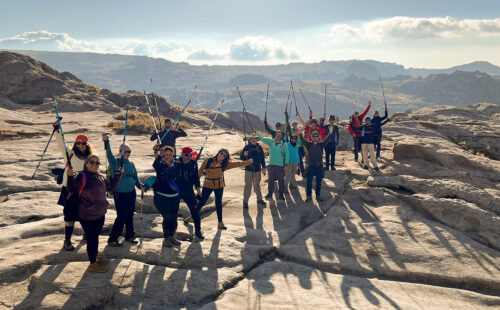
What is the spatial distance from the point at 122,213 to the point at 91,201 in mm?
1310

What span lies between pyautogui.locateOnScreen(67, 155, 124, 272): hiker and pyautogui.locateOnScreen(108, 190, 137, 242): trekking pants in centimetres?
96

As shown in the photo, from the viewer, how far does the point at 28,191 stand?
9922 millimetres

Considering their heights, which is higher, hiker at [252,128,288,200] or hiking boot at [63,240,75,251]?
hiker at [252,128,288,200]

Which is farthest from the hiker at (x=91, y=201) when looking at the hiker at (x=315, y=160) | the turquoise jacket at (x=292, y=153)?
the turquoise jacket at (x=292, y=153)

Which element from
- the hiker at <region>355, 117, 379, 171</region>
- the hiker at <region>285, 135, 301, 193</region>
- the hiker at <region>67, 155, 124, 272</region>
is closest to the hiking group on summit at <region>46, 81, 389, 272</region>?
the hiker at <region>67, 155, 124, 272</region>

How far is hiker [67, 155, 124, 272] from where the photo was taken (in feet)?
18.6

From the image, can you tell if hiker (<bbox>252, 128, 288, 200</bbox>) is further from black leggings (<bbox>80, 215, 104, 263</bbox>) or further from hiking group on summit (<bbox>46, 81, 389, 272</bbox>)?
black leggings (<bbox>80, 215, 104, 263</bbox>)

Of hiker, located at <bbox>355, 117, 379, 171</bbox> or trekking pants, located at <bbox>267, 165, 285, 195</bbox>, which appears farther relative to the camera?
hiker, located at <bbox>355, 117, 379, 171</bbox>

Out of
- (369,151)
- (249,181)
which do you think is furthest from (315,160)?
(369,151)

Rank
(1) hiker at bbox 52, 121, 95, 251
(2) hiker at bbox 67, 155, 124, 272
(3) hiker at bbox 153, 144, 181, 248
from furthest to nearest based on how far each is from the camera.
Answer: (3) hiker at bbox 153, 144, 181, 248
(1) hiker at bbox 52, 121, 95, 251
(2) hiker at bbox 67, 155, 124, 272

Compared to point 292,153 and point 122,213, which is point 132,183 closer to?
point 122,213

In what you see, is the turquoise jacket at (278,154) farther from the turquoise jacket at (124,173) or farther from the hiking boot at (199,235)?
the turquoise jacket at (124,173)

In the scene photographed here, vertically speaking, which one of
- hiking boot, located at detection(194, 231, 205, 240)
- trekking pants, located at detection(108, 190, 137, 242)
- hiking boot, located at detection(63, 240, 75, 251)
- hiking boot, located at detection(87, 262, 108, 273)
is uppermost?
trekking pants, located at detection(108, 190, 137, 242)

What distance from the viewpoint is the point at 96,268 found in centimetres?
578
